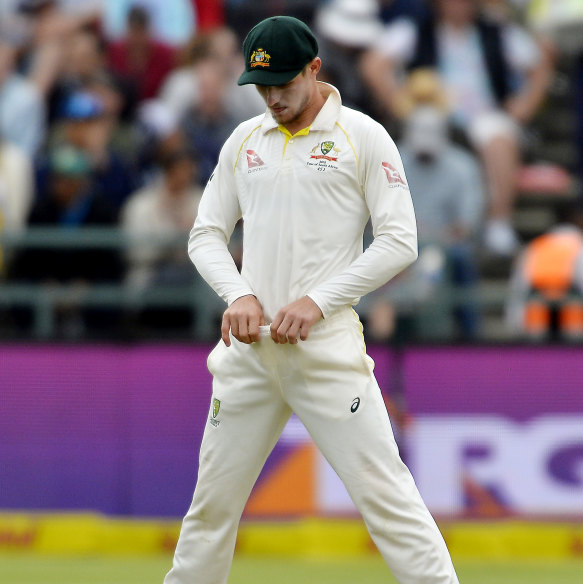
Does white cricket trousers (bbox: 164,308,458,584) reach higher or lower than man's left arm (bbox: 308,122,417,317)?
lower

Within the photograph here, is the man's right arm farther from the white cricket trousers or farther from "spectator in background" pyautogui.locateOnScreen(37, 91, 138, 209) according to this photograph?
"spectator in background" pyautogui.locateOnScreen(37, 91, 138, 209)

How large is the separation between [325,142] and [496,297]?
454 centimetres

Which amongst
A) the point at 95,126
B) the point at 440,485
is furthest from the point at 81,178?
the point at 440,485

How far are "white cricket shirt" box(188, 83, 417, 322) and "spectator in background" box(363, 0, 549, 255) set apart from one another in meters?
6.53

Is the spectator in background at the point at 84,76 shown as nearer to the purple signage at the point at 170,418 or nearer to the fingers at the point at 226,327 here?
the purple signage at the point at 170,418

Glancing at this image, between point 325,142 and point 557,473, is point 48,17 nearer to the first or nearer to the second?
point 557,473

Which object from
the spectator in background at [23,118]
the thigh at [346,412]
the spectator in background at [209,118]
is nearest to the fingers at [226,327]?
the thigh at [346,412]

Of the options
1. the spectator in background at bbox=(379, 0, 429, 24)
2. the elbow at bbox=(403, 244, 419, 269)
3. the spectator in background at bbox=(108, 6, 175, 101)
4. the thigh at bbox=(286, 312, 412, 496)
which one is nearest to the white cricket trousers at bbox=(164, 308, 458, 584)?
the thigh at bbox=(286, 312, 412, 496)

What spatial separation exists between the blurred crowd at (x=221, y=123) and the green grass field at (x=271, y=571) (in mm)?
1626

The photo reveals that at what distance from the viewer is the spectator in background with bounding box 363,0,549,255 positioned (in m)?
11.8

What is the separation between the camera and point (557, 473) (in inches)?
359

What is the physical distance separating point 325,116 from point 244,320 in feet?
2.83

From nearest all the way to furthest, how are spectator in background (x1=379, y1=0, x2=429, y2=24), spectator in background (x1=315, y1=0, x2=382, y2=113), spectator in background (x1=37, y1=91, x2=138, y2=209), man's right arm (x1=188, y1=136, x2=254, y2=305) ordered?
man's right arm (x1=188, y1=136, x2=254, y2=305)
spectator in background (x1=37, y1=91, x2=138, y2=209)
spectator in background (x1=315, y1=0, x2=382, y2=113)
spectator in background (x1=379, y1=0, x2=429, y2=24)

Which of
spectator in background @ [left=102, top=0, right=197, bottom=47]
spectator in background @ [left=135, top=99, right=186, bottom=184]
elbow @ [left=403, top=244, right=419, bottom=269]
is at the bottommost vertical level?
elbow @ [left=403, top=244, right=419, bottom=269]
